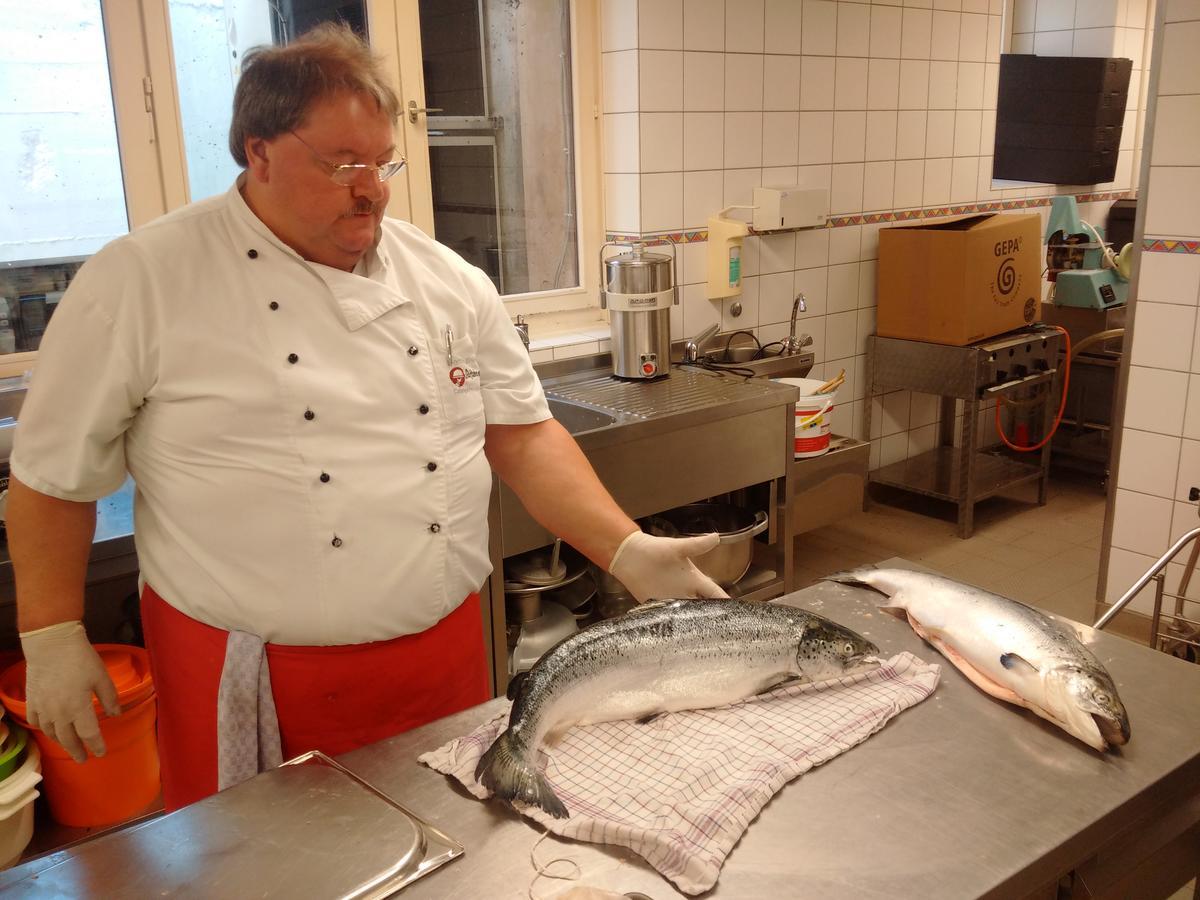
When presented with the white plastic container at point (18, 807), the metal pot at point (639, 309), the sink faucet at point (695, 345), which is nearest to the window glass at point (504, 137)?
the metal pot at point (639, 309)

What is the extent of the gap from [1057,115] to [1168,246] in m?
A: 1.99

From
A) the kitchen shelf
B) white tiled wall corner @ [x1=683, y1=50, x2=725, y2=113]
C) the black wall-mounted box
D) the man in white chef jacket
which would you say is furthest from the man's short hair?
the black wall-mounted box

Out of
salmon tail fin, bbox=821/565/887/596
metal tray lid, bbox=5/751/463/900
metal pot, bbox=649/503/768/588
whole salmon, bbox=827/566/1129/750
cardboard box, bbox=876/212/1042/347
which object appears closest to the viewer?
metal tray lid, bbox=5/751/463/900

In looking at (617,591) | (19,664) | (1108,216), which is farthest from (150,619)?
(1108,216)

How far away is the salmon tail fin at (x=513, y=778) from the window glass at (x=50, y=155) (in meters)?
1.90

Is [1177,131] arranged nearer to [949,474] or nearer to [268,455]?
[949,474]

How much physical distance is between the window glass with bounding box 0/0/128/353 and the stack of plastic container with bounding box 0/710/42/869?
905 millimetres

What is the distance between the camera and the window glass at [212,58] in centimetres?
260

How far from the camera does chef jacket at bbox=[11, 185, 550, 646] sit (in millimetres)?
1347

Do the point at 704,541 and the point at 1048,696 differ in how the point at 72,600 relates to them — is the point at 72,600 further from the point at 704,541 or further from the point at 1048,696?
the point at 1048,696

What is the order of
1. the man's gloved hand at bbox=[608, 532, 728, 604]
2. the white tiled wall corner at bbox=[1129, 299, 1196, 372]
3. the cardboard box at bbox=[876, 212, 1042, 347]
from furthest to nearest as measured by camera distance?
1. the cardboard box at bbox=[876, 212, 1042, 347]
2. the white tiled wall corner at bbox=[1129, 299, 1196, 372]
3. the man's gloved hand at bbox=[608, 532, 728, 604]

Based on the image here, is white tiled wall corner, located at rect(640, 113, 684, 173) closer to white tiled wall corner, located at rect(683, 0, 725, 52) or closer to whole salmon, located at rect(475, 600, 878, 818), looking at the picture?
white tiled wall corner, located at rect(683, 0, 725, 52)

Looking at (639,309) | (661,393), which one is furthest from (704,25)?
(661,393)

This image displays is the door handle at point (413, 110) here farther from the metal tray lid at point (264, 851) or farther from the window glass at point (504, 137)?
the metal tray lid at point (264, 851)
